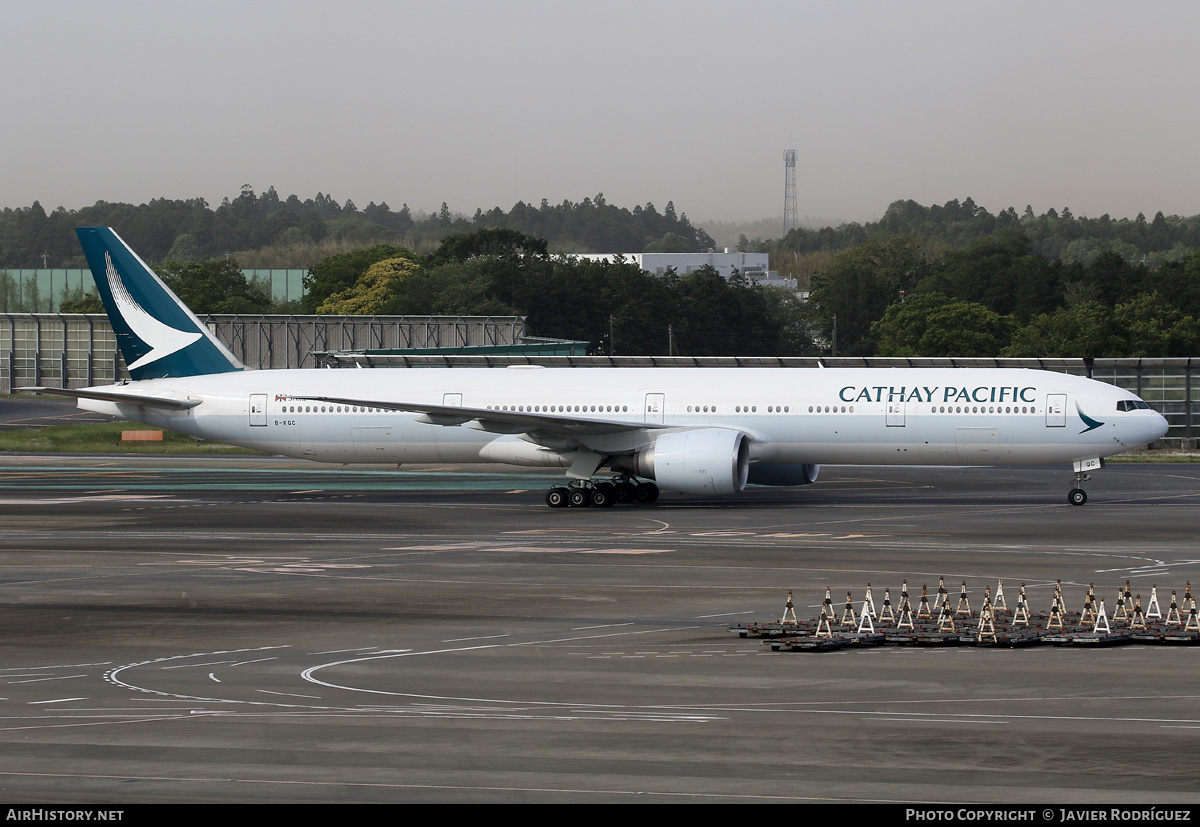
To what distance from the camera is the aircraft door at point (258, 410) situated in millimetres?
46688

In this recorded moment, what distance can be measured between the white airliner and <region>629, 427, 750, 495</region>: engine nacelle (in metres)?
0.05

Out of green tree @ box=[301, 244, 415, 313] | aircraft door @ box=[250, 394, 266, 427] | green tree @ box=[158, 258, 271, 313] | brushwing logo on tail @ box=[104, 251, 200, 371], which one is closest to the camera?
aircraft door @ box=[250, 394, 266, 427]

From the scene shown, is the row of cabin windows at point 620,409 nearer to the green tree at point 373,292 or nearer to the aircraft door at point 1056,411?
the aircraft door at point 1056,411

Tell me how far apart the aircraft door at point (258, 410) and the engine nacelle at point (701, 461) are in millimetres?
13933

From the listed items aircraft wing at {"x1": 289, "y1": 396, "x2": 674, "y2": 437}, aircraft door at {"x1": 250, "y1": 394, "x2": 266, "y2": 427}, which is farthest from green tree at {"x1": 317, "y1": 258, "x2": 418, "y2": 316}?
aircraft wing at {"x1": 289, "y1": 396, "x2": 674, "y2": 437}

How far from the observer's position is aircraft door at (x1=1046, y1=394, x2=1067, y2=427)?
138ft

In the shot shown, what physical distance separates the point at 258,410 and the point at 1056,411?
26.5m

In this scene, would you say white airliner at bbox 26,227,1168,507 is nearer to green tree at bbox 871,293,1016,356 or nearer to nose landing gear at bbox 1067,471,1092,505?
nose landing gear at bbox 1067,471,1092,505

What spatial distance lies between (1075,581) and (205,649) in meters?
16.8

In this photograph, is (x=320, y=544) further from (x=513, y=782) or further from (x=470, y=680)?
(x=513, y=782)

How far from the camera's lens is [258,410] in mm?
46688

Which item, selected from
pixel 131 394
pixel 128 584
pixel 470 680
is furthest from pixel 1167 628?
pixel 131 394

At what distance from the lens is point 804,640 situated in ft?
67.8

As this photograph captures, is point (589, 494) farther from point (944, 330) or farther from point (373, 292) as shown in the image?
point (373, 292)
